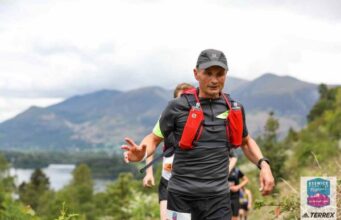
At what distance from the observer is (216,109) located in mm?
5113

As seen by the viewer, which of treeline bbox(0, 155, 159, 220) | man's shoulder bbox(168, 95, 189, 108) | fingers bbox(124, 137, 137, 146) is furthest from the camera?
treeline bbox(0, 155, 159, 220)

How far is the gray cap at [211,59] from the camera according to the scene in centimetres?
493

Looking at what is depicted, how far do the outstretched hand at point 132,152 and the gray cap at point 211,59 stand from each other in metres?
0.83

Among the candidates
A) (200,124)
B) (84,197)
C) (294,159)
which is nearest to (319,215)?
(200,124)

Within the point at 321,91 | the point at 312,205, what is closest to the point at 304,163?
the point at 312,205

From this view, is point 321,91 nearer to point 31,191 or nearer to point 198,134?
point 31,191

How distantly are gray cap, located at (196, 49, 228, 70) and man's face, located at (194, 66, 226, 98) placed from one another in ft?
0.15

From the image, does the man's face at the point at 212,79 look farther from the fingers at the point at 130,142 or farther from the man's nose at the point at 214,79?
the fingers at the point at 130,142

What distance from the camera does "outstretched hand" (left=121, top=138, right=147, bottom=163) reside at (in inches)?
187

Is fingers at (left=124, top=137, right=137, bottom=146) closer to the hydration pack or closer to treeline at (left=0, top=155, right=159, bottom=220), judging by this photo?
the hydration pack

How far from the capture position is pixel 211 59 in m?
4.96

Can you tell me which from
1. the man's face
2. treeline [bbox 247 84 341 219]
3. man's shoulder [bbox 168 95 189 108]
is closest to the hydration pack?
man's shoulder [bbox 168 95 189 108]

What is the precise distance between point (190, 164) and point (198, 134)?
0.88 ft

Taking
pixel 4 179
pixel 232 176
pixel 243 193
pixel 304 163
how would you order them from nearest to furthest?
pixel 232 176 → pixel 243 193 → pixel 304 163 → pixel 4 179
